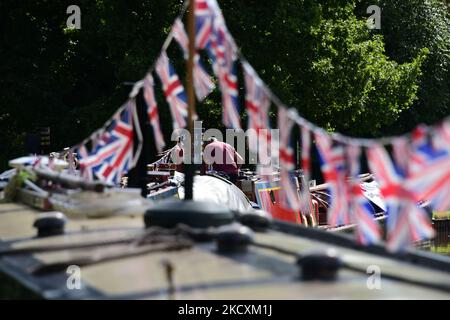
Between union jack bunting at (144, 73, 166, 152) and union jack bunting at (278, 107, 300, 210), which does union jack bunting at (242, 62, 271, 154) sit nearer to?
union jack bunting at (278, 107, 300, 210)

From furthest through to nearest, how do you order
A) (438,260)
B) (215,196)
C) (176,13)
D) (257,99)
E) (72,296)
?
1. (176,13)
2. (215,196)
3. (257,99)
4. (438,260)
5. (72,296)

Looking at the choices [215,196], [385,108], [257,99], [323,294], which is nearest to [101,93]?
[385,108]

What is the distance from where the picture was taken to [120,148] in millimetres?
7094

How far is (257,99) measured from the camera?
529 centimetres

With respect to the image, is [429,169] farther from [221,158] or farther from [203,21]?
[221,158]

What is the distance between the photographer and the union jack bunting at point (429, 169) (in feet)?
12.2

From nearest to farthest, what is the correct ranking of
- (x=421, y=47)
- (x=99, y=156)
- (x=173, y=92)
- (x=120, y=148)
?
(x=173, y=92) → (x=120, y=148) → (x=99, y=156) → (x=421, y=47)

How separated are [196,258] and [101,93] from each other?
23267 mm

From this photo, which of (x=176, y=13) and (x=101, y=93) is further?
(x=101, y=93)

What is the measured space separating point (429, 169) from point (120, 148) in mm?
3801

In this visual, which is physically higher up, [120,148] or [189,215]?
[120,148]

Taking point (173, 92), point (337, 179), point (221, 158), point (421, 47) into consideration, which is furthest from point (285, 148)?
point (421, 47)
